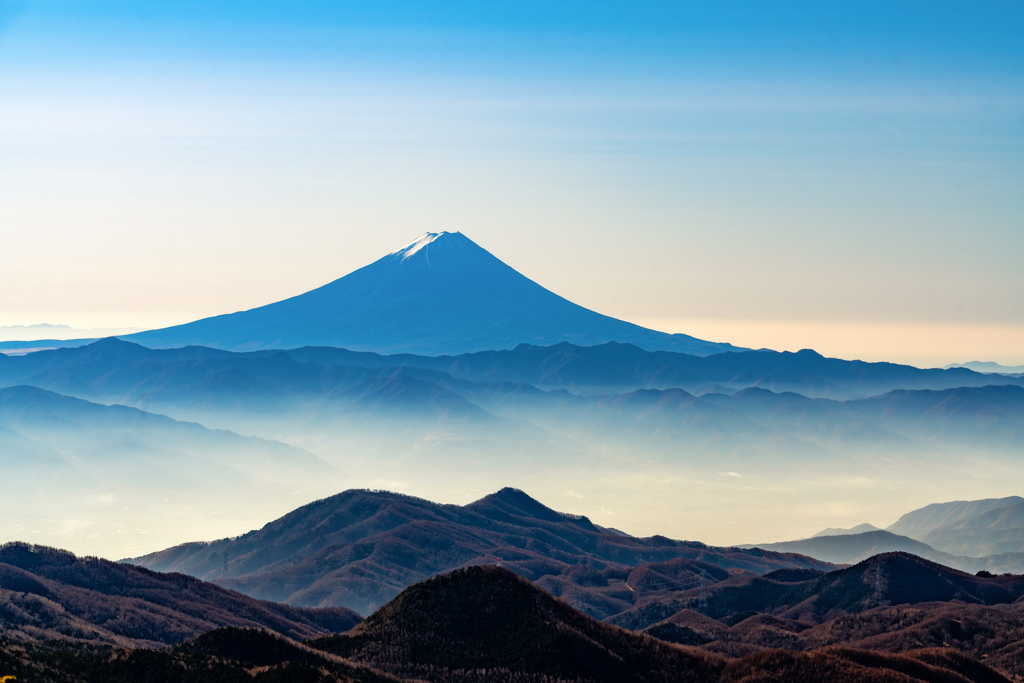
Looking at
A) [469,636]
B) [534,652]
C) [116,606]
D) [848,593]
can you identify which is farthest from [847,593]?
[116,606]

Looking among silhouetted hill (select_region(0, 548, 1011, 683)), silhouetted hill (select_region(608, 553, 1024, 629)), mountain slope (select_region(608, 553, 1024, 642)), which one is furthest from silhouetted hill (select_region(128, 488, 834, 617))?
silhouetted hill (select_region(0, 548, 1011, 683))

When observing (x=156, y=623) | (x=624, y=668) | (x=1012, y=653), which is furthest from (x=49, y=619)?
(x=1012, y=653)

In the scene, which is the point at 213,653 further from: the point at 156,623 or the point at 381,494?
the point at 381,494

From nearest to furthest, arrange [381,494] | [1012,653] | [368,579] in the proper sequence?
[1012,653], [368,579], [381,494]

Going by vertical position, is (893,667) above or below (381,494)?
below

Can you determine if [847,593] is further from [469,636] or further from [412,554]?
[412,554]

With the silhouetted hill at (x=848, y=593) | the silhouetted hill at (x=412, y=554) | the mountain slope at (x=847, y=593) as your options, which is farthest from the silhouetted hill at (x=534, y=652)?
the silhouetted hill at (x=412, y=554)
